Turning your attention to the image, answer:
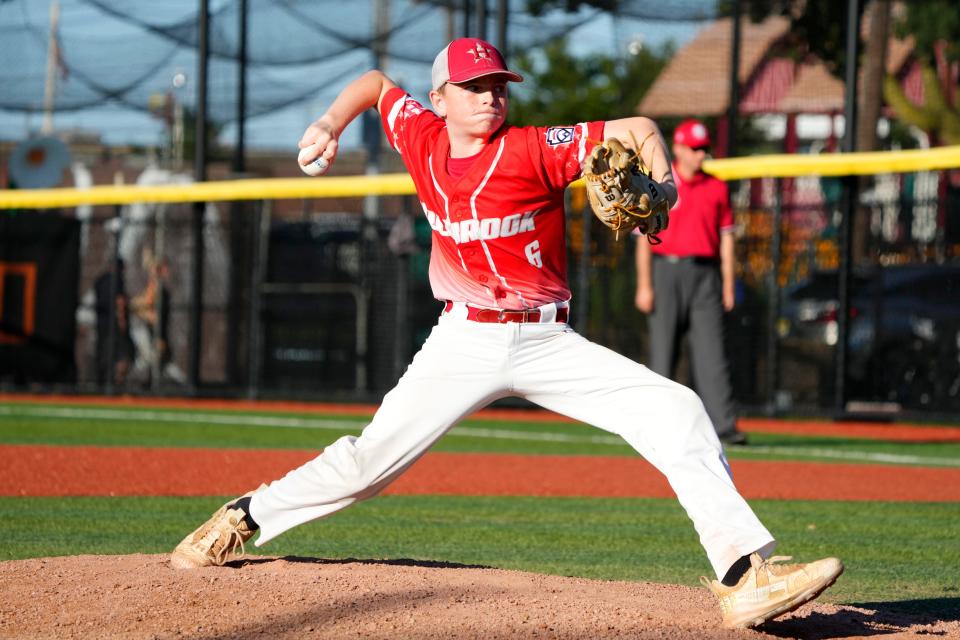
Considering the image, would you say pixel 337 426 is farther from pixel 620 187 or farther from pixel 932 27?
pixel 932 27

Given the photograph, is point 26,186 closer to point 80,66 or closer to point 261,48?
point 80,66

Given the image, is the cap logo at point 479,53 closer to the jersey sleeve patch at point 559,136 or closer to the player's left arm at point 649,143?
the jersey sleeve patch at point 559,136

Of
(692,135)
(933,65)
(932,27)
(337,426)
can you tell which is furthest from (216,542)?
(933,65)

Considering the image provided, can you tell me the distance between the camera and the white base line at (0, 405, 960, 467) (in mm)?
10133

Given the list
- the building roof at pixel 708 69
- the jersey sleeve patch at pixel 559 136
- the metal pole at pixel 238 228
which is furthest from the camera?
the metal pole at pixel 238 228

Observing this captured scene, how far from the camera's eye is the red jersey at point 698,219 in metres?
9.64

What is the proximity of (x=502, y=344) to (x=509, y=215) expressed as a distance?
414 mm

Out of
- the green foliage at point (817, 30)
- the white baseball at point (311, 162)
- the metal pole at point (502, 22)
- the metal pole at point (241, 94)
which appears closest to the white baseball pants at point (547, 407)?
the white baseball at point (311, 162)

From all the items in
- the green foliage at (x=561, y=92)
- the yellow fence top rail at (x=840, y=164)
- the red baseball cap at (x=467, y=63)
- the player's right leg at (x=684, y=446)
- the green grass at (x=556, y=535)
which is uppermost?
the green foliage at (x=561, y=92)

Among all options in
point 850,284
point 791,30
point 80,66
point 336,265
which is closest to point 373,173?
point 336,265

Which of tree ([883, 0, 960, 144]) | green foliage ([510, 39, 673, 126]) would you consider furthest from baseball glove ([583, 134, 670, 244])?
green foliage ([510, 39, 673, 126])

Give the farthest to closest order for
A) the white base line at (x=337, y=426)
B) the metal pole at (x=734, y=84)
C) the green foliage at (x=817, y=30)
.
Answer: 1. the green foliage at (x=817, y=30)
2. the metal pole at (x=734, y=84)
3. the white base line at (x=337, y=426)

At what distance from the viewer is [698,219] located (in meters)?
9.70

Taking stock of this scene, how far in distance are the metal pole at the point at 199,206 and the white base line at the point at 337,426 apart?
1.47 metres
